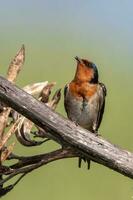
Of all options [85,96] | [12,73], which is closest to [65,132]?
[12,73]

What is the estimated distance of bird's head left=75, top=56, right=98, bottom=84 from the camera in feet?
17.6

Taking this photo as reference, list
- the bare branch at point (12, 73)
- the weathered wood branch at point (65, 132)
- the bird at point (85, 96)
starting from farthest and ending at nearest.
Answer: the bird at point (85, 96) < the bare branch at point (12, 73) < the weathered wood branch at point (65, 132)

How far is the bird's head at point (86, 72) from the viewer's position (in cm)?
537

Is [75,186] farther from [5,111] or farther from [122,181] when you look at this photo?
[5,111]

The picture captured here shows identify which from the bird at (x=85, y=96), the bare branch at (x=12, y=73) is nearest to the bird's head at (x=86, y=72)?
the bird at (x=85, y=96)

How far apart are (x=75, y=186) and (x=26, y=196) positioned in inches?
19.9

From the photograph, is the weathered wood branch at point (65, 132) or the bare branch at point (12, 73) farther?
the bare branch at point (12, 73)

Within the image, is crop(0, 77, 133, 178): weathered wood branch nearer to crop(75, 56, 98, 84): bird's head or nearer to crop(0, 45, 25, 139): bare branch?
crop(0, 45, 25, 139): bare branch

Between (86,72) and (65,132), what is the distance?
2.06m

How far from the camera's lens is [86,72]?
5379 mm

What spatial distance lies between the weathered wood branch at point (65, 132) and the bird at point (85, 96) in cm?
185

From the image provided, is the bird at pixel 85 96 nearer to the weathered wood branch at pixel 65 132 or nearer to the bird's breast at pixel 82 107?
the bird's breast at pixel 82 107

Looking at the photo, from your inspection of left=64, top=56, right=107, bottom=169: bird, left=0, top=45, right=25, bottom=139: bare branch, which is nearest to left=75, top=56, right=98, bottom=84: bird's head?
left=64, top=56, right=107, bottom=169: bird

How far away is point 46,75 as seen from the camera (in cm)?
939
